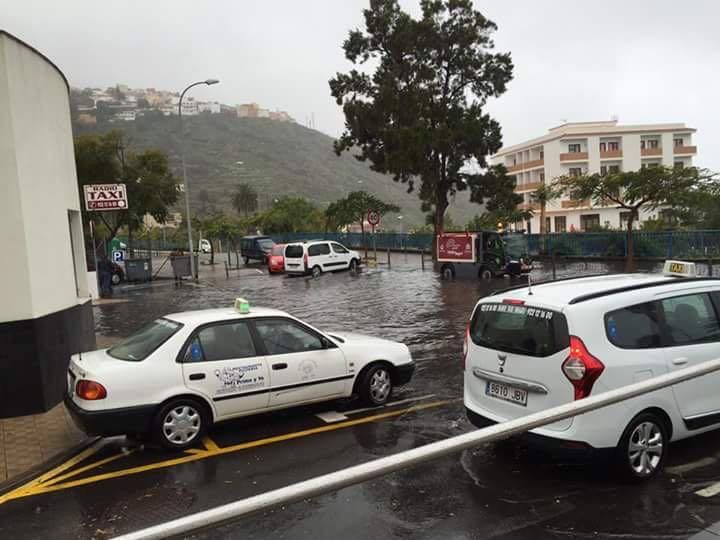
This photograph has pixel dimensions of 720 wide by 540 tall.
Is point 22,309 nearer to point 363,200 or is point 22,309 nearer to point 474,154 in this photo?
point 474,154

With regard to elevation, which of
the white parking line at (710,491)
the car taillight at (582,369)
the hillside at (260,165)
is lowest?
the white parking line at (710,491)

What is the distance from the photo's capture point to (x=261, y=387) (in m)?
6.77

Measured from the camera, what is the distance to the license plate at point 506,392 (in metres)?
5.26

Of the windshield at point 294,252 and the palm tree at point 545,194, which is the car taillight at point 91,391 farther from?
the windshield at point 294,252

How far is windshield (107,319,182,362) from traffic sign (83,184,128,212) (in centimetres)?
1316

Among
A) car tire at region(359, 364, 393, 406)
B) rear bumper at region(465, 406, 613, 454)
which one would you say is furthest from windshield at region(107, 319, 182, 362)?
rear bumper at region(465, 406, 613, 454)

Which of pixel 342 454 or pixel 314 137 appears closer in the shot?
pixel 342 454

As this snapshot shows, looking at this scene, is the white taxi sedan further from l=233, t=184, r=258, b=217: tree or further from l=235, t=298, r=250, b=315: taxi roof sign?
l=233, t=184, r=258, b=217: tree

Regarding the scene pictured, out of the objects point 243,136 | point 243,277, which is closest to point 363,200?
point 243,277

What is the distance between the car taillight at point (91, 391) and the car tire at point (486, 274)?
1873cm

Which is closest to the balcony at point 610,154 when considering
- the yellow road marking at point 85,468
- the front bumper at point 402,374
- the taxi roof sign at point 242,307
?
the front bumper at point 402,374

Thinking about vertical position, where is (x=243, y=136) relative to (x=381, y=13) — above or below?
above

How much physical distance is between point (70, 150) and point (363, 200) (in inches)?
1305

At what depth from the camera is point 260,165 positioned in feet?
437
